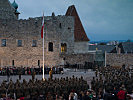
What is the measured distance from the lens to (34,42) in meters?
33.2

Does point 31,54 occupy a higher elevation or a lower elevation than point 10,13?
lower

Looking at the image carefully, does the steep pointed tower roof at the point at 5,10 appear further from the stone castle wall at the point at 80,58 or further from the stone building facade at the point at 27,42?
the stone castle wall at the point at 80,58

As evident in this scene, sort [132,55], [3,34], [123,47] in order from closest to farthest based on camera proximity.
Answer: [3,34] → [132,55] → [123,47]

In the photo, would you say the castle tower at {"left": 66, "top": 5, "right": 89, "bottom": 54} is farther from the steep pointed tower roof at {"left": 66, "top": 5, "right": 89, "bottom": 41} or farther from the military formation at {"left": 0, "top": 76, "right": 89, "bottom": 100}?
the military formation at {"left": 0, "top": 76, "right": 89, "bottom": 100}

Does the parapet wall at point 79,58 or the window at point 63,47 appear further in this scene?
the window at point 63,47

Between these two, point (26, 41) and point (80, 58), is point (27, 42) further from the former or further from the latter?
point (80, 58)

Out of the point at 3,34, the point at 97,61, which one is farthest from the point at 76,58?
the point at 3,34

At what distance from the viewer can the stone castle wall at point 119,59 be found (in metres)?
36.3

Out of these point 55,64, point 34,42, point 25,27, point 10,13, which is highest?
point 10,13

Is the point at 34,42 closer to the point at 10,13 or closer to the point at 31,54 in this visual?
the point at 31,54

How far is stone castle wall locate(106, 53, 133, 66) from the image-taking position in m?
36.3

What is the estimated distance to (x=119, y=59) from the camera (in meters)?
36.6

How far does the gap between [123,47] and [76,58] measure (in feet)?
86.4

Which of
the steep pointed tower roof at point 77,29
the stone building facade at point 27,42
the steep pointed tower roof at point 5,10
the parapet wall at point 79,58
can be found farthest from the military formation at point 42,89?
the steep pointed tower roof at point 77,29
